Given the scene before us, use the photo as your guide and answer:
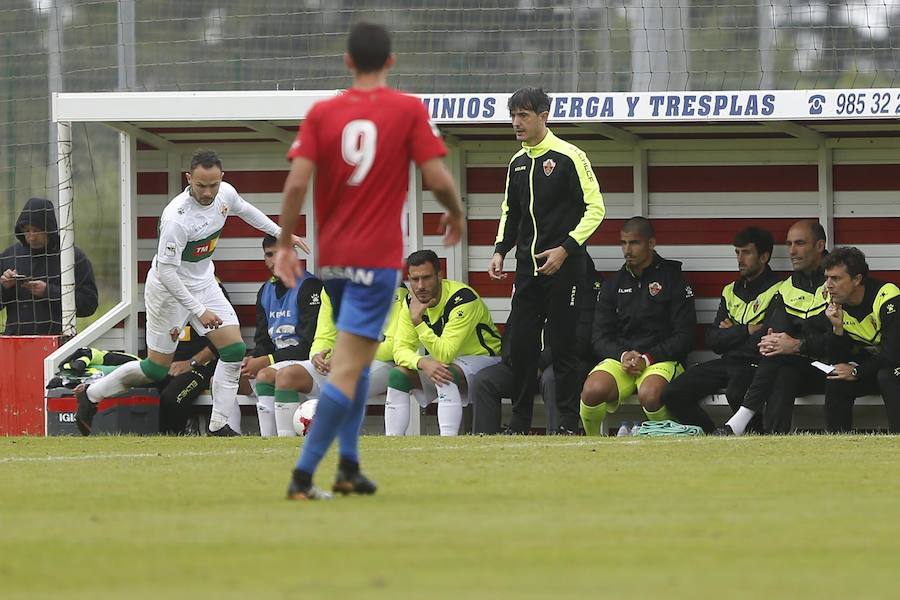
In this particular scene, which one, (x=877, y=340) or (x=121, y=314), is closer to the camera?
(x=877, y=340)

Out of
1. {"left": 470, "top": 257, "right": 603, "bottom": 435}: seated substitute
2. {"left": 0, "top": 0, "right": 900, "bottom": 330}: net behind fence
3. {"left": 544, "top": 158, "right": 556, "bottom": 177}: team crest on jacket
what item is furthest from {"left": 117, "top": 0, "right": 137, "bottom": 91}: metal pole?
{"left": 544, "top": 158, "right": 556, "bottom": 177}: team crest on jacket

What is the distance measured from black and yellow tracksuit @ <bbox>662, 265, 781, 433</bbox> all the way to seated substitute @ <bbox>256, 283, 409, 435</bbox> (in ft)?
6.88

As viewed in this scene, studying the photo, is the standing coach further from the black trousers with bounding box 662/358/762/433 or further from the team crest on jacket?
the black trousers with bounding box 662/358/762/433

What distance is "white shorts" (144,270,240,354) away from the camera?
1151cm

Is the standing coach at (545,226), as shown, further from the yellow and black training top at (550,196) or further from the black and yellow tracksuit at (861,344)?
the black and yellow tracksuit at (861,344)

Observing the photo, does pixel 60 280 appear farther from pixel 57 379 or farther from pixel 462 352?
pixel 462 352

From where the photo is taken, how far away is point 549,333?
10.5 m

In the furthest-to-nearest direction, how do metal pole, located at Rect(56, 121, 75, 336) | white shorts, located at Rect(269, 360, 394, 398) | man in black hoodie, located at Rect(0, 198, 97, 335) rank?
1. man in black hoodie, located at Rect(0, 198, 97, 335)
2. metal pole, located at Rect(56, 121, 75, 336)
3. white shorts, located at Rect(269, 360, 394, 398)

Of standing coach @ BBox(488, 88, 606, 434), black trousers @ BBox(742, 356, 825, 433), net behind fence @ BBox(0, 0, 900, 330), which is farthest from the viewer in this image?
net behind fence @ BBox(0, 0, 900, 330)

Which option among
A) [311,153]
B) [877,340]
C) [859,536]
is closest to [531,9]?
[877,340]

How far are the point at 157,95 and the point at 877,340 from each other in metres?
5.37

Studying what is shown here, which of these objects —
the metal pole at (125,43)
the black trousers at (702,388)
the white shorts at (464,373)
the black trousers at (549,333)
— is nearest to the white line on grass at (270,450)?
the black trousers at (549,333)

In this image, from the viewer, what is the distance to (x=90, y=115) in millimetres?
12406

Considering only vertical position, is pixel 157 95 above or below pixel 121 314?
above
